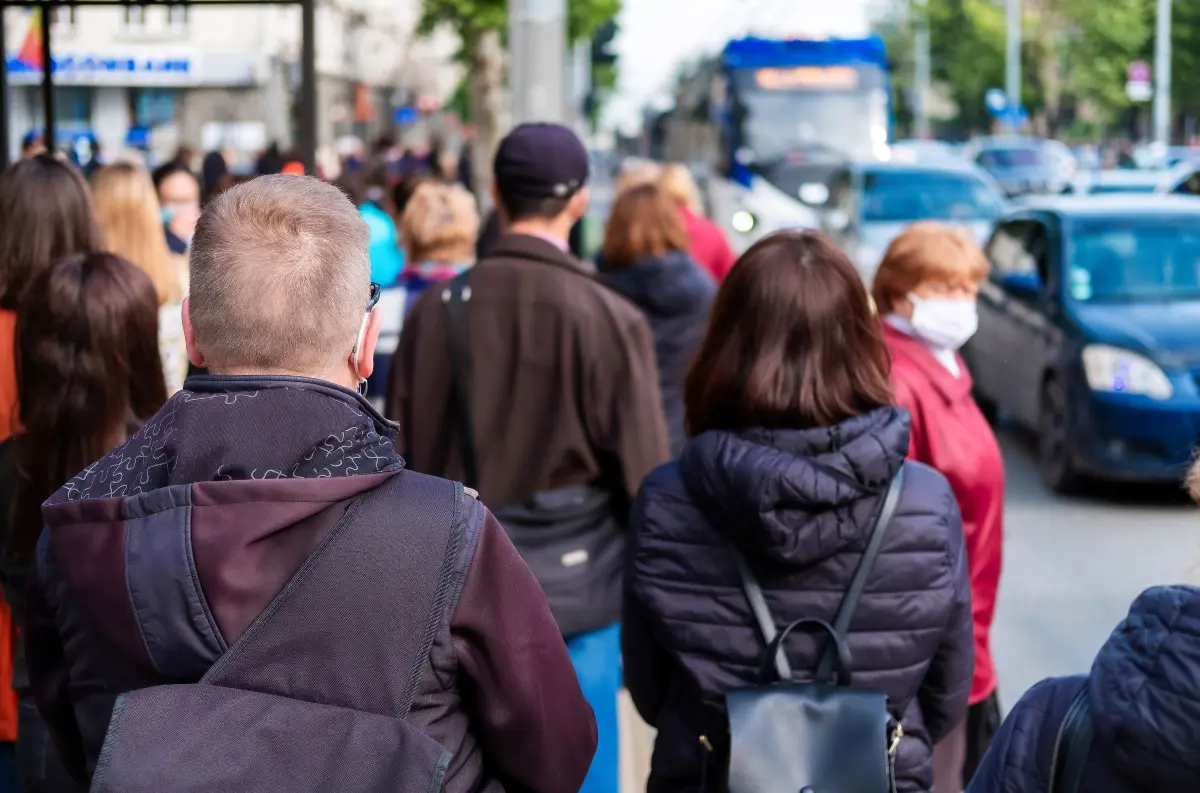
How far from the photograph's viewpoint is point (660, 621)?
3.18 metres

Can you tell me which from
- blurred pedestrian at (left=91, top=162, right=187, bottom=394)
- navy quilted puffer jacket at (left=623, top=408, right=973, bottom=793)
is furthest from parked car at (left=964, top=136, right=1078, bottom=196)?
navy quilted puffer jacket at (left=623, top=408, right=973, bottom=793)

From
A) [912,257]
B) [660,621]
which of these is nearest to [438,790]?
[660,621]

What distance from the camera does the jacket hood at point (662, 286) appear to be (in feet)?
23.0

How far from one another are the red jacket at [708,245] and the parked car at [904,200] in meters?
8.71

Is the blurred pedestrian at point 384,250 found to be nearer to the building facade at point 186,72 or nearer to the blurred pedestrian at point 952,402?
the blurred pedestrian at point 952,402

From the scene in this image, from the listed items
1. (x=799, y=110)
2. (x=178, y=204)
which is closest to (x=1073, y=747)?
(x=178, y=204)

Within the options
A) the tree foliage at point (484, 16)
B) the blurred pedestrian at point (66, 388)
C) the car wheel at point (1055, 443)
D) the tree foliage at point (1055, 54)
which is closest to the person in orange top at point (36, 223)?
the blurred pedestrian at point (66, 388)

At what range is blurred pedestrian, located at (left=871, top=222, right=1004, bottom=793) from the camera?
412cm

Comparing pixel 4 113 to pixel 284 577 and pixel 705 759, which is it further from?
pixel 284 577

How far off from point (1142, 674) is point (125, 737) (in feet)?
3.97

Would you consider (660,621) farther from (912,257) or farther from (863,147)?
(863,147)

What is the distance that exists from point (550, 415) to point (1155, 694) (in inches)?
92.4

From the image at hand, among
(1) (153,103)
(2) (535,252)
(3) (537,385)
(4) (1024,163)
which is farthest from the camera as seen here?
(1) (153,103)

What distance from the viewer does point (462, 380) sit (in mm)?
4312
